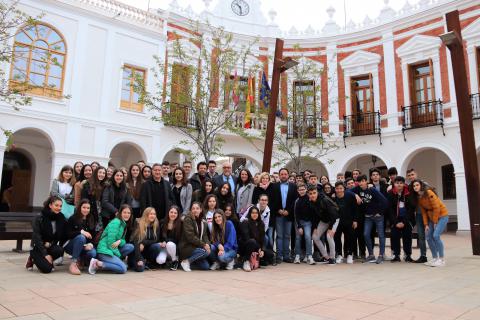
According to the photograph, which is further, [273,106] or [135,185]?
[273,106]

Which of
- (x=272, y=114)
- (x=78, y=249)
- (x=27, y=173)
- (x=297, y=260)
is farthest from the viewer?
(x=27, y=173)

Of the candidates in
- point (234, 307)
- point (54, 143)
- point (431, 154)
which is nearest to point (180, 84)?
point (54, 143)

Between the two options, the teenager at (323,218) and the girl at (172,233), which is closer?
the girl at (172,233)

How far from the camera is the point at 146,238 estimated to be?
6645 millimetres

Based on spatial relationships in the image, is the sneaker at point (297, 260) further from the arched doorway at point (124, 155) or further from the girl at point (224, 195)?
the arched doorway at point (124, 155)

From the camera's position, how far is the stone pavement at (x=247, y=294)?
3.93 metres

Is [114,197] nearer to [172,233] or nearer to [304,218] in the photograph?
[172,233]

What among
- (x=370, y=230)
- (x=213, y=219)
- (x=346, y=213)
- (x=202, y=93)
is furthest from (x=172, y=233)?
(x=202, y=93)

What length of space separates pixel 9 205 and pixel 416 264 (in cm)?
1505

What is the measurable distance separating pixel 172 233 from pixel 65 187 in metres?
2.12

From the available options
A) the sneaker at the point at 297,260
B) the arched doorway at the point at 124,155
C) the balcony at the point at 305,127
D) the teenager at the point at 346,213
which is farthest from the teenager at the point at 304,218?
the arched doorway at the point at 124,155

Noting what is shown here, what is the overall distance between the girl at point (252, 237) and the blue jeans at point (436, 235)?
300 centimetres

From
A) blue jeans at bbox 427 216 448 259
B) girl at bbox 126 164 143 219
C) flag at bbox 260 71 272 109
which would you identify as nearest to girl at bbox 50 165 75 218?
girl at bbox 126 164 143 219

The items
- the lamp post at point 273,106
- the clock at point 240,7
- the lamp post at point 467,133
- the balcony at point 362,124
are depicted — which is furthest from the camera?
the clock at point 240,7
